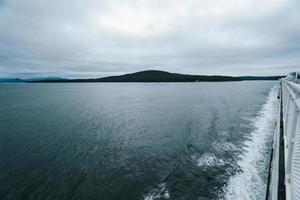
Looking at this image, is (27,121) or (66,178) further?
(27,121)

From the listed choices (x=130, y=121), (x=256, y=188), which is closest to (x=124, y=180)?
(x=256, y=188)

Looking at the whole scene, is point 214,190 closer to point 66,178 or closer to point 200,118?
point 66,178

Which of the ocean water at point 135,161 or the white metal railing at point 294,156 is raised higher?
the white metal railing at point 294,156

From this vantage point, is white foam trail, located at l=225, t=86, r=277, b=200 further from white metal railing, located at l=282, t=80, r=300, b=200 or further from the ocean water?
white metal railing, located at l=282, t=80, r=300, b=200

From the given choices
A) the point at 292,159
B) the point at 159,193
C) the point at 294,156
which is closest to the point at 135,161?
the point at 159,193

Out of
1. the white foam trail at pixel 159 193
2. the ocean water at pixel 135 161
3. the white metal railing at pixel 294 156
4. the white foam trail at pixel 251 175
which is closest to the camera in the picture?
the white metal railing at pixel 294 156

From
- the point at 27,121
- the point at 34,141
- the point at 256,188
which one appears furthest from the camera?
the point at 27,121

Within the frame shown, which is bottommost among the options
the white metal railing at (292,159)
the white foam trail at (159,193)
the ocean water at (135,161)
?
the white foam trail at (159,193)

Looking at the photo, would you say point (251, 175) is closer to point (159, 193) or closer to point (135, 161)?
point (159, 193)

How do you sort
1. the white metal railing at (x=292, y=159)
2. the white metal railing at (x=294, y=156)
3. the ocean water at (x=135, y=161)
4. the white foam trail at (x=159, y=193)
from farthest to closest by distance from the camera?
the ocean water at (x=135, y=161), the white foam trail at (x=159, y=193), the white metal railing at (x=292, y=159), the white metal railing at (x=294, y=156)

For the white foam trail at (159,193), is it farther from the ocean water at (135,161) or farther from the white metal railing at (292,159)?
the white metal railing at (292,159)

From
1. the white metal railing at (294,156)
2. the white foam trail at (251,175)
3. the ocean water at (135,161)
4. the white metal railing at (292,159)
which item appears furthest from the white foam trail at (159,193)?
the white metal railing at (294,156)
